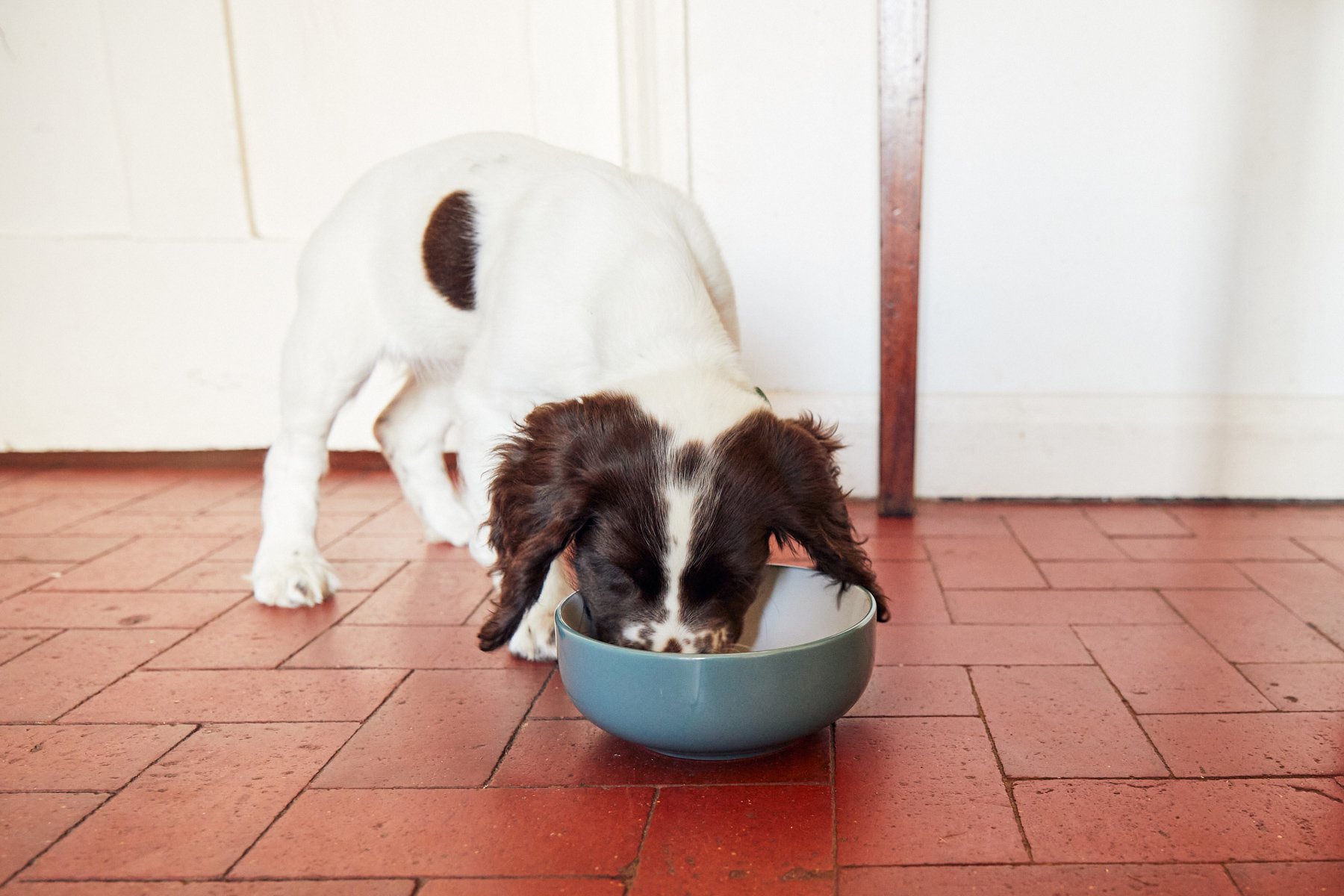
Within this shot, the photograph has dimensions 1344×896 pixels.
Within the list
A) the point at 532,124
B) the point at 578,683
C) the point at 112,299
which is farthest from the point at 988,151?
the point at 112,299

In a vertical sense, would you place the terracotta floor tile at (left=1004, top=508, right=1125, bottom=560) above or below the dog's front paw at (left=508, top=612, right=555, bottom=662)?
below

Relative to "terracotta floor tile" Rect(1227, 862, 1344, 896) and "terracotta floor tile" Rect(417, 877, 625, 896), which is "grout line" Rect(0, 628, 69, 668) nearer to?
"terracotta floor tile" Rect(417, 877, 625, 896)

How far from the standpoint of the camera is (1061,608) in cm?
240

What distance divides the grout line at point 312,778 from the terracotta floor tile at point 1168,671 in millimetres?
1341

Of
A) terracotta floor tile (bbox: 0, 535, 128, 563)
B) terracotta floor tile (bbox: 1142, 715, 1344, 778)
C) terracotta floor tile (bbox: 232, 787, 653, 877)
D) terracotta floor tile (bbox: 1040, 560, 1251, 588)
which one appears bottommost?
terracotta floor tile (bbox: 1040, 560, 1251, 588)

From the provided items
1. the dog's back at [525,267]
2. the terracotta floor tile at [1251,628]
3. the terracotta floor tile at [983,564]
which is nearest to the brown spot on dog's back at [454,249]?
the dog's back at [525,267]

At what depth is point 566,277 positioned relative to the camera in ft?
6.87

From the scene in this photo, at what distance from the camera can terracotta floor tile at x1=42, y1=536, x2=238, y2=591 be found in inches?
105

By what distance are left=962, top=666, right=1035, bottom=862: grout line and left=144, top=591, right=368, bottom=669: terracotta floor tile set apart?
1.37 meters

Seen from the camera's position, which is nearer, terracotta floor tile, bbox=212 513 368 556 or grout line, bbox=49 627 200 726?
grout line, bbox=49 627 200 726

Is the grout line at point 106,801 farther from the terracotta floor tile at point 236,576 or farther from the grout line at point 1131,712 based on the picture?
the grout line at point 1131,712

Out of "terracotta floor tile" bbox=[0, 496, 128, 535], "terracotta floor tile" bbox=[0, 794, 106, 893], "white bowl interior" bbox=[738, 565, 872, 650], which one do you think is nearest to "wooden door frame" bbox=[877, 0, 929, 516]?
"white bowl interior" bbox=[738, 565, 872, 650]

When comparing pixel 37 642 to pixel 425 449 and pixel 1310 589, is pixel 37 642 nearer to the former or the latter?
pixel 425 449

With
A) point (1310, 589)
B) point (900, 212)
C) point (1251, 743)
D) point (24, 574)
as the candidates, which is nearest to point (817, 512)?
point (1251, 743)
